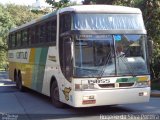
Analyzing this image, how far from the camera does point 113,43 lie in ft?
38.5

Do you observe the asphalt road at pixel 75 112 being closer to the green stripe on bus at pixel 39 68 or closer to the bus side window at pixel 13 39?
the green stripe on bus at pixel 39 68

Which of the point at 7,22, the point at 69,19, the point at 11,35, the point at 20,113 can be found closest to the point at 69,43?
the point at 69,19

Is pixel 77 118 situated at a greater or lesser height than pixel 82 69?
lesser

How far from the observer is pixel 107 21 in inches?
474

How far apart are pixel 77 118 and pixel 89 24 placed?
281cm

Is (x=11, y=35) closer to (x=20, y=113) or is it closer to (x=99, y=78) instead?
(x=20, y=113)

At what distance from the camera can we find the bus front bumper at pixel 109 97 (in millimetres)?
11219

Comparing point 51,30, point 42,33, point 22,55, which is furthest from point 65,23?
point 22,55

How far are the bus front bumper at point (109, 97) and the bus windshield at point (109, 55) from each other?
51 centimetres

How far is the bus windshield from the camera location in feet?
37.5

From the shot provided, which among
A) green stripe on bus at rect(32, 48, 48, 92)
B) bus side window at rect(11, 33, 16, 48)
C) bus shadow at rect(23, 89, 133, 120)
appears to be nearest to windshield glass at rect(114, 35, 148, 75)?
bus shadow at rect(23, 89, 133, 120)

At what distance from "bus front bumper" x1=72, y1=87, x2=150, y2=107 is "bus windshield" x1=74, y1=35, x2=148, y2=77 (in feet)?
1.67

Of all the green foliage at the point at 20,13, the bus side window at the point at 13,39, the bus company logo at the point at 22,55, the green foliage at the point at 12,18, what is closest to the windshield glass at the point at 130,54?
the bus company logo at the point at 22,55

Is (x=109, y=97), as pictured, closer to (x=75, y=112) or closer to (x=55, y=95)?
(x=75, y=112)
